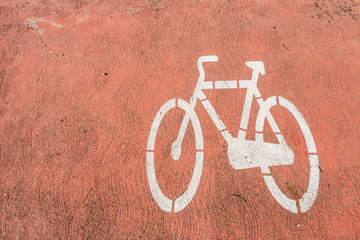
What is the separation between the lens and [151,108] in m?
7.99

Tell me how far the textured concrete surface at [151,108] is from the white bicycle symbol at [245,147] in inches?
8.4

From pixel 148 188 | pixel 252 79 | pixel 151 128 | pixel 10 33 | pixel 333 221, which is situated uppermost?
pixel 10 33

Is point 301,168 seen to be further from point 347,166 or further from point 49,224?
point 49,224

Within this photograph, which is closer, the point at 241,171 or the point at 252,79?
the point at 241,171

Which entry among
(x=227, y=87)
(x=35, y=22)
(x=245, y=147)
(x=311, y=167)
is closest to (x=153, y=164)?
(x=245, y=147)

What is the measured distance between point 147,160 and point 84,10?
25.0 feet

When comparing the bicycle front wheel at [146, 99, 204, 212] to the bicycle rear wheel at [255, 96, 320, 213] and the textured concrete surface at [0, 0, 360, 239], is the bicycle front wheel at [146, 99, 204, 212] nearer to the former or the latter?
the textured concrete surface at [0, 0, 360, 239]

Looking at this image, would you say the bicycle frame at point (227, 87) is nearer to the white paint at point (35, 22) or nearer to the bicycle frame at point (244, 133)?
the bicycle frame at point (244, 133)

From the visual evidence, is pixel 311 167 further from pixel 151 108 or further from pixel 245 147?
pixel 151 108

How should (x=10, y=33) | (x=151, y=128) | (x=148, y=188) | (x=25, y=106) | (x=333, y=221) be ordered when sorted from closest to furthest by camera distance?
(x=333, y=221)
(x=148, y=188)
(x=151, y=128)
(x=25, y=106)
(x=10, y=33)

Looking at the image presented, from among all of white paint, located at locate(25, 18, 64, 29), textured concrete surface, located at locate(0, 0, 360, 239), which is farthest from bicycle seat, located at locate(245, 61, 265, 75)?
white paint, located at locate(25, 18, 64, 29)

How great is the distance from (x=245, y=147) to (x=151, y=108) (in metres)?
3.56

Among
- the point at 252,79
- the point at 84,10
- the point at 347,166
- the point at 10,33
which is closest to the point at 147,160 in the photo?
the point at 252,79

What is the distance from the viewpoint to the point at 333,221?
6.45 metres
